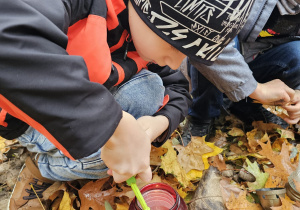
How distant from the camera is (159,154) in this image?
1405 millimetres

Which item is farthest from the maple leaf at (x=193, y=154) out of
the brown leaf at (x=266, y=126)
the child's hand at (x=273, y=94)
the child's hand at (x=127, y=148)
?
the child's hand at (x=127, y=148)

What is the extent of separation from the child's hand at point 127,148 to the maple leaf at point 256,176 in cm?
77

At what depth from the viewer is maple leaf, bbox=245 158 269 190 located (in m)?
1.28

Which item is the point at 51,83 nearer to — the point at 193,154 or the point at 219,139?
the point at 193,154

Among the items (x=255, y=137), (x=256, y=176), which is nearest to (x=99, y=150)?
(x=256, y=176)

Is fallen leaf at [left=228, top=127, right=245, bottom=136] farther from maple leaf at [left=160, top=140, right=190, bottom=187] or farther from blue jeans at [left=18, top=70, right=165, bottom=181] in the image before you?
blue jeans at [left=18, top=70, right=165, bottom=181]

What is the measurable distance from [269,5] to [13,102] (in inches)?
51.9

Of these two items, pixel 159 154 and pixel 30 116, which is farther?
pixel 159 154

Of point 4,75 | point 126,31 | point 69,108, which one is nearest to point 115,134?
point 69,108

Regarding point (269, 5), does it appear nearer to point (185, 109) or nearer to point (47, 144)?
point (185, 109)

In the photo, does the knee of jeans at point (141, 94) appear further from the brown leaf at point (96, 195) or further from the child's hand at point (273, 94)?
the child's hand at point (273, 94)

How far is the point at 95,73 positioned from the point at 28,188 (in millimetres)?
759

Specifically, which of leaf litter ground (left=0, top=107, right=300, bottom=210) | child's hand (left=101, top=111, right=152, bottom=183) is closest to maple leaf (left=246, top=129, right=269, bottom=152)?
leaf litter ground (left=0, top=107, right=300, bottom=210)

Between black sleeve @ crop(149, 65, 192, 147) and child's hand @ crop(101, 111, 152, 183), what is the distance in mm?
461
